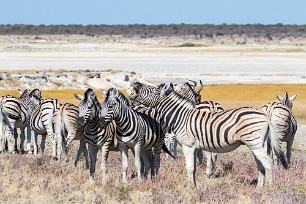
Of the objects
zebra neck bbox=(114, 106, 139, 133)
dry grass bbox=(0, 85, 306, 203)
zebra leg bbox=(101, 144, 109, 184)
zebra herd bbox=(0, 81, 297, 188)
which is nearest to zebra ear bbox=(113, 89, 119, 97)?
zebra herd bbox=(0, 81, 297, 188)

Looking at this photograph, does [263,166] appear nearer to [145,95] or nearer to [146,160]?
[146,160]

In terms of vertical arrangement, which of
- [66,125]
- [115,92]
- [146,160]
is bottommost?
[146,160]

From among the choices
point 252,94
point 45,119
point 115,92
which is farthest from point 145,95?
point 252,94

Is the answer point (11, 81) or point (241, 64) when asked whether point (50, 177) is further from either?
point (241, 64)

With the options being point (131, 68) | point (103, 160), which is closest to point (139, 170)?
point (103, 160)

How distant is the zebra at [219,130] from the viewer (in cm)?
1152

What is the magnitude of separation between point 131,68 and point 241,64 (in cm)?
1211

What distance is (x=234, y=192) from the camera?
39.3 ft

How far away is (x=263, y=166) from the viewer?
11789 mm

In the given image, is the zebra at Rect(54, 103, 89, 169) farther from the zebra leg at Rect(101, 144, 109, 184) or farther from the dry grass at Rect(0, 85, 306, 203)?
the zebra leg at Rect(101, 144, 109, 184)

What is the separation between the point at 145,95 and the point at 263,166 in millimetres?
3912

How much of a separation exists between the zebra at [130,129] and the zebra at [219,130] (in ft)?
1.11

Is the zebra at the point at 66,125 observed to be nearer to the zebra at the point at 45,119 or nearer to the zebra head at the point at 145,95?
the zebra at the point at 45,119

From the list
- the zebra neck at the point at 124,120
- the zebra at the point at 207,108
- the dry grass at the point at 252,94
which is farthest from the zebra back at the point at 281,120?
the dry grass at the point at 252,94
